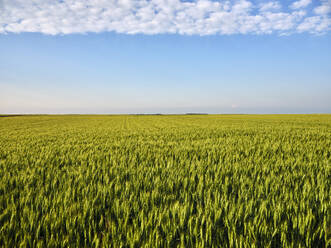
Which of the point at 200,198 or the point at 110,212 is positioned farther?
the point at 200,198

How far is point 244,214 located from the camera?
2.12m

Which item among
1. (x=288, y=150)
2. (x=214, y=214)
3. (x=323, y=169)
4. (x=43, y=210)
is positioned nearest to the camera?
(x=214, y=214)

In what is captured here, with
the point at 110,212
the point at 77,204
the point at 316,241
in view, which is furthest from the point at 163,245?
the point at 316,241

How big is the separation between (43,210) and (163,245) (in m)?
1.55

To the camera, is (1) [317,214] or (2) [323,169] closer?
(1) [317,214]

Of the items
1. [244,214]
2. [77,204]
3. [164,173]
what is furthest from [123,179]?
[244,214]

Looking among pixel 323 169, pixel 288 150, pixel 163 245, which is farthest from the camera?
pixel 288 150

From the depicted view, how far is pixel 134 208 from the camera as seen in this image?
221cm

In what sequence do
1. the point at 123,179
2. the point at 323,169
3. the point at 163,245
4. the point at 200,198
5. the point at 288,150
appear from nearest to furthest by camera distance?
the point at 163,245
the point at 200,198
the point at 123,179
the point at 323,169
the point at 288,150

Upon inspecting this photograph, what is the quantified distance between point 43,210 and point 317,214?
3.22 metres

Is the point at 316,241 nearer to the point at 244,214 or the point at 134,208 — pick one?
the point at 244,214

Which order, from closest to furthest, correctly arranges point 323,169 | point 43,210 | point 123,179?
point 43,210 < point 123,179 < point 323,169

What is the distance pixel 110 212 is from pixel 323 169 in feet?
14.5

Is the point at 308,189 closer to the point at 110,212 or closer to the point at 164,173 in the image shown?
the point at 164,173
